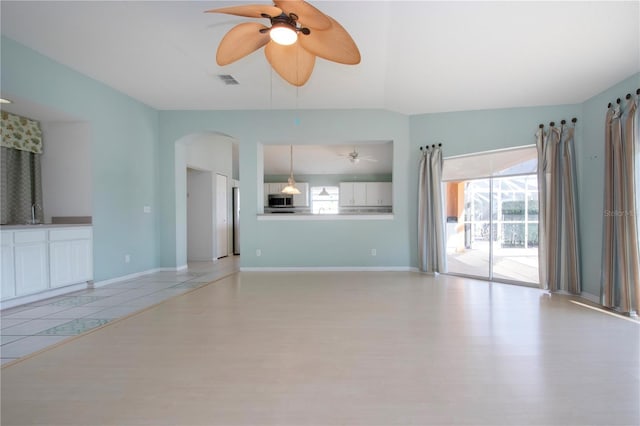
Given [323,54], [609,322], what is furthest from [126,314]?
[609,322]

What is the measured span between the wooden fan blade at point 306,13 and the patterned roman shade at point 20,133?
3.88 metres

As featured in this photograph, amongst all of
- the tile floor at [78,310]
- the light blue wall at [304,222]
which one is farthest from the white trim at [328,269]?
the tile floor at [78,310]

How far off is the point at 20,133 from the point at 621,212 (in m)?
6.85

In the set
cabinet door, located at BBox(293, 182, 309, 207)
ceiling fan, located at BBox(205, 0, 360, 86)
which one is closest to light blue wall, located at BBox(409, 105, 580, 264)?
ceiling fan, located at BBox(205, 0, 360, 86)

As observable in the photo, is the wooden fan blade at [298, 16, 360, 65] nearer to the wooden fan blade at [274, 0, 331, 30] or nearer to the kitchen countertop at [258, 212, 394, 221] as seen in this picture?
the wooden fan blade at [274, 0, 331, 30]

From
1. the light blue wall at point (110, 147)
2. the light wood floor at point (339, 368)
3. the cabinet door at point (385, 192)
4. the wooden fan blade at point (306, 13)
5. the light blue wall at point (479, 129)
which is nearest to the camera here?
the light wood floor at point (339, 368)

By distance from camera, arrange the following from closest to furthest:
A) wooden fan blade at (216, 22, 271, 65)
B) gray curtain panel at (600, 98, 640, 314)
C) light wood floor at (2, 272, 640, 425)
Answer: light wood floor at (2, 272, 640, 425) < wooden fan blade at (216, 22, 271, 65) < gray curtain panel at (600, 98, 640, 314)

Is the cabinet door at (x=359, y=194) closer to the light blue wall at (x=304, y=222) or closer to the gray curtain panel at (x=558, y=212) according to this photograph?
the light blue wall at (x=304, y=222)

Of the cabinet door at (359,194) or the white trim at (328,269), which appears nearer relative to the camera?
the white trim at (328,269)

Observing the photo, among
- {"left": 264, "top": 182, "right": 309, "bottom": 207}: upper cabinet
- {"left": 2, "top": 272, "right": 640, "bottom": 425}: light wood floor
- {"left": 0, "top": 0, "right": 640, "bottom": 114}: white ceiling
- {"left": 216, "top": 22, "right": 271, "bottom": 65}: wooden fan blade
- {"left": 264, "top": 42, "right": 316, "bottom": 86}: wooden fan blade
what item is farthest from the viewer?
{"left": 264, "top": 182, "right": 309, "bottom": 207}: upper cabinet

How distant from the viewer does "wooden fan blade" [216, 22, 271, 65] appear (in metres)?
2.20

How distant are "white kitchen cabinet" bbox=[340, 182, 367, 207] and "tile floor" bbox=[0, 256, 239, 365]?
5925 mm

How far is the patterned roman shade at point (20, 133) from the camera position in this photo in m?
3.72

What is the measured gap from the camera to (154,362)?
215 cm
